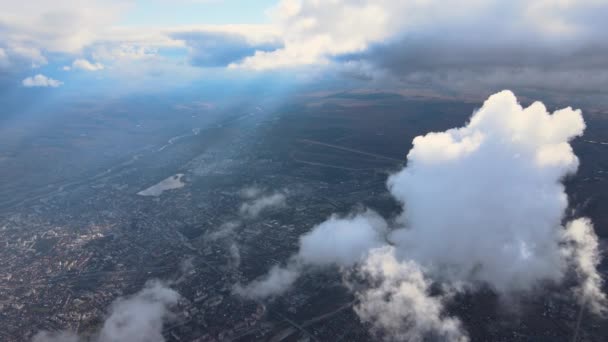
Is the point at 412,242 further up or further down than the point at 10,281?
further up

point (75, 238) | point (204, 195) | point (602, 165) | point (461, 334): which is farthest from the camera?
point (602, 165)

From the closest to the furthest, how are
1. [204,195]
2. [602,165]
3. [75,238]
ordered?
[75,238] → [204,195] → [602,165]

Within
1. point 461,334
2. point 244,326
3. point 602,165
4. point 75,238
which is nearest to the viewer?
point 461,334

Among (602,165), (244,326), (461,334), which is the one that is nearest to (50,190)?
(244,326)

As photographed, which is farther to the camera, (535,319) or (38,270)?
(38,270)

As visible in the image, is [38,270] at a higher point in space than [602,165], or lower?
lower

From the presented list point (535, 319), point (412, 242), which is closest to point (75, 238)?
point (412, 242)

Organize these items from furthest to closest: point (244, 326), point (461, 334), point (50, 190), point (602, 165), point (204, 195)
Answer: point (602, 165), point (50, 190), point (204, 195), point (244, 326), point (461, 334)

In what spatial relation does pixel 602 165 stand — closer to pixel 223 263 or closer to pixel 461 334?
pixel 461 334

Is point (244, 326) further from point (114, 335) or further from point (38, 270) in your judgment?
point (38, 270)
